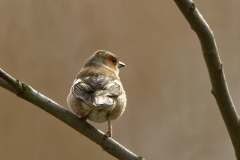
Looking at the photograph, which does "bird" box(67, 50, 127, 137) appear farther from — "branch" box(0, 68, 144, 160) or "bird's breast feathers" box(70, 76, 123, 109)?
"branch" box(0, 68, 144, 160)

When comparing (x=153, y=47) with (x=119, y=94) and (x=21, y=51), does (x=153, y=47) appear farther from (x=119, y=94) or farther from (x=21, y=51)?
(x=119, y=94)

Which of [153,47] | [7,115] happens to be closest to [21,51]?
[7,115]

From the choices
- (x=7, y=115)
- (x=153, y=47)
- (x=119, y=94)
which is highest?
(x=153, y=47)

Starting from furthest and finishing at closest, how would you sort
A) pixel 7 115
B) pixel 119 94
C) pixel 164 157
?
pixel 164 157 → pixel 7 115 → pixel 119 94

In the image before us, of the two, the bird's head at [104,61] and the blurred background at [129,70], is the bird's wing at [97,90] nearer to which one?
the bird's head at [104,61]

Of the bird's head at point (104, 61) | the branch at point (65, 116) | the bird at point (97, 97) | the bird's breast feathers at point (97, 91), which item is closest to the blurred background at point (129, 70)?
the bird's head at point (104, 61)

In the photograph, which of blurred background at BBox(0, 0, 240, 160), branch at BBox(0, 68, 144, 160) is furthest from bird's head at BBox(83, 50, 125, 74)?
blurred background at BBox(0, 0, 240, 160)
